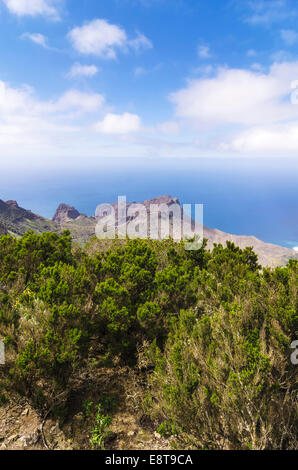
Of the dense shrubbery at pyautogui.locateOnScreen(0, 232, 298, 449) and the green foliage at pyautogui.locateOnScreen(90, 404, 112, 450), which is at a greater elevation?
the dense shrubbery at pyautogui.locateOnScreen(0, 232, 298, 449)

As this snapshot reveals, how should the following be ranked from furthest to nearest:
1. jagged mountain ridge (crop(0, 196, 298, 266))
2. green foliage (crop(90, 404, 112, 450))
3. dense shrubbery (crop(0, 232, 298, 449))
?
1. jagged mountain ridge (crop(0, 196, 298, 266))
2. green foliage (crop(90, 404, 112, 450))
3. dense shrubbery (crop(0, 232, 298, 449))

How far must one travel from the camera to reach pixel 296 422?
521 centimetres

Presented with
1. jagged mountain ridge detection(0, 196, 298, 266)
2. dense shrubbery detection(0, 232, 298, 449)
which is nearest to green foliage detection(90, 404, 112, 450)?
dense shrubbery detection(0, 232, 298, 449)

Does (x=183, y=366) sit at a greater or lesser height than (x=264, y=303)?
lesser

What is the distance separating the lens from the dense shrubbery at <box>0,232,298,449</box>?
15.8 feet

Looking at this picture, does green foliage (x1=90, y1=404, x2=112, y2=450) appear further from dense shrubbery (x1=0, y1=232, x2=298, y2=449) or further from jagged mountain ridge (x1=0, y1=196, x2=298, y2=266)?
jagged mountain ridge (x1=0, y1=196, x2=298, y2=266)

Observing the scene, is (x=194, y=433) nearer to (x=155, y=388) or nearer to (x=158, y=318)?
(x=155, y=388)

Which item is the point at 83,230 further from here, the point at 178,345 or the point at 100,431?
the point at 178,345

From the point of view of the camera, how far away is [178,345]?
18.0 feet

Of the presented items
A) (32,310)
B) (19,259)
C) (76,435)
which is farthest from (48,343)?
(19,259)

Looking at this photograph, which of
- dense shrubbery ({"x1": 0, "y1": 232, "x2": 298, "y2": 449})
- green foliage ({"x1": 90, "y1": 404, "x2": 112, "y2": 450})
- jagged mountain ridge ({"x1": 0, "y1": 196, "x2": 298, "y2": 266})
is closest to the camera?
dense shrubbery ({"x1": 0, "y1": 232, "x2": 298, "y2": 449})
